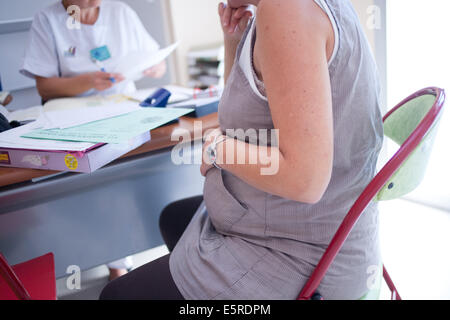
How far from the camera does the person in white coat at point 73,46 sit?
1.72 m

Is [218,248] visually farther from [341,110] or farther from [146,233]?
[146,233]

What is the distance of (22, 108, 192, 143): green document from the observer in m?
0.80

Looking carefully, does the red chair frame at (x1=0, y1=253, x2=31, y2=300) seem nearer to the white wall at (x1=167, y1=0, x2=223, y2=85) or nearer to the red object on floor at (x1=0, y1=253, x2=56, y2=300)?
the red object on floor at (x1=0, y1=253, x2=56, y2=300)

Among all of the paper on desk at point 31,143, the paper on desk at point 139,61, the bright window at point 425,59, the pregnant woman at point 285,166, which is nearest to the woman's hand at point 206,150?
the pregnant woman at point 285,166

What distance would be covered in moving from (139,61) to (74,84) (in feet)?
1.53

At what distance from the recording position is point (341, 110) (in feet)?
2.20

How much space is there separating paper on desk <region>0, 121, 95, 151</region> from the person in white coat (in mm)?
779

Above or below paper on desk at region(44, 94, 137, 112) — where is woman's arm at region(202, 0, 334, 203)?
above

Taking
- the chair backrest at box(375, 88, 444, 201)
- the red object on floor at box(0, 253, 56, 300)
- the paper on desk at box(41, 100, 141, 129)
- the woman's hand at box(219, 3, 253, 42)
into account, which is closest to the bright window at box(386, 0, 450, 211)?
the chair backrest at box(375, 88, 444, 201)

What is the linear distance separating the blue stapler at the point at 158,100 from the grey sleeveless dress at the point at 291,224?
0.39 metres

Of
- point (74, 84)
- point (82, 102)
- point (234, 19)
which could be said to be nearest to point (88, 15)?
point (74, 84)

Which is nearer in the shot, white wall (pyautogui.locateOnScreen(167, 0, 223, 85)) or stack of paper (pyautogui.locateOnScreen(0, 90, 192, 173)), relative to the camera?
stack of paper (pyautogui.locateOnScreen(0, 90, 192, 173))

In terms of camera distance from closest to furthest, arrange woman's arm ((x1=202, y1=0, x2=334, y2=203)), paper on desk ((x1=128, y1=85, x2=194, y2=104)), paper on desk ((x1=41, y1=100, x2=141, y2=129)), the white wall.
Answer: woman's arm ((x1=202, y1=0, x2=334, y2=203)) < paper on desk ((x1=41, y1=100, x2=141, y2=129)) < paper on desk ((x1=128, y1=85, x2=194, y2=104)) < the white wall
